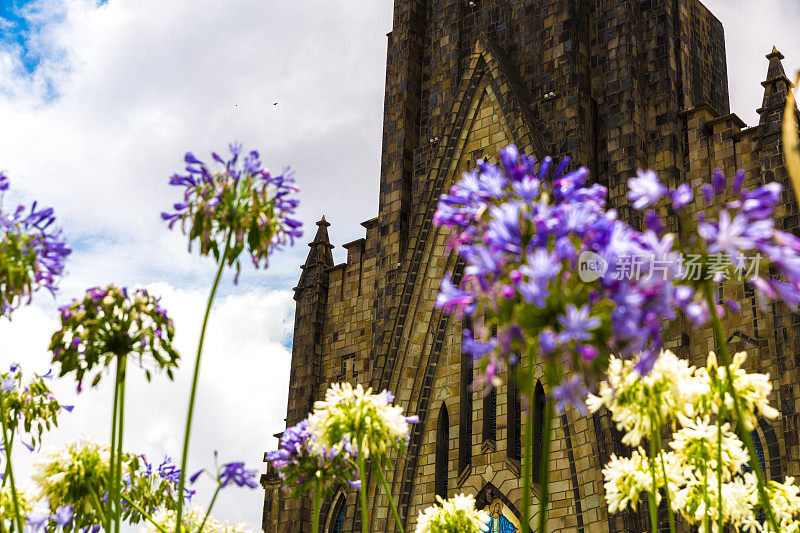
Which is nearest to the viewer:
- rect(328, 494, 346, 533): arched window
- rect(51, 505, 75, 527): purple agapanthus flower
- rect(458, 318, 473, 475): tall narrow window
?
rect(51, 505, 75, 527): purple agapanthus flower

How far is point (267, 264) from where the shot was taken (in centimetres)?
595

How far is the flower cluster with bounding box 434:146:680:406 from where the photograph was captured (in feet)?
11.5

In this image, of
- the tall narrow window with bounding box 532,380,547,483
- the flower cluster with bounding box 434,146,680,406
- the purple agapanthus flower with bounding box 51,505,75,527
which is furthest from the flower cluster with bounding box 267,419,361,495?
the tall narrow window with bounding box 532,380,547,483

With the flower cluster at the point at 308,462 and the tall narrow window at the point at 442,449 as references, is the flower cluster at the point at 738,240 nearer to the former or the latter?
the flower cluster at the point at 308,462

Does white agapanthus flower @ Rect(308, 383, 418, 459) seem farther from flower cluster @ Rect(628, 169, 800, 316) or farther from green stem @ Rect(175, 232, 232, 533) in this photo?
flower cluster @ Rect(628, 169, 800, 316)

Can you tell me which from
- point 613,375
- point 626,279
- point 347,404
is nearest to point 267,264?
point 347,404

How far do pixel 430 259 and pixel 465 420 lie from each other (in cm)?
423

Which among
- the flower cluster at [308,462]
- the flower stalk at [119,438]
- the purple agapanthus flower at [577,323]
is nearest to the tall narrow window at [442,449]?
the flower cluster at [308,462]

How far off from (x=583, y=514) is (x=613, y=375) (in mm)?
16021

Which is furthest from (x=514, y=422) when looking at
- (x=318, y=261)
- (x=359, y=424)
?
(x=359, y=424)

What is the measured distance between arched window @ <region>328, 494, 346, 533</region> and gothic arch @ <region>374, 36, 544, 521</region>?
8.71 feet

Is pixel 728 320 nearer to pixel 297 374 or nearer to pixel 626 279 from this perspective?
pixel 297 374

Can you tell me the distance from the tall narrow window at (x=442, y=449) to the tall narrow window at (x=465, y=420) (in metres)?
0.48

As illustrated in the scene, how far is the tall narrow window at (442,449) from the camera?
74.4 ft
